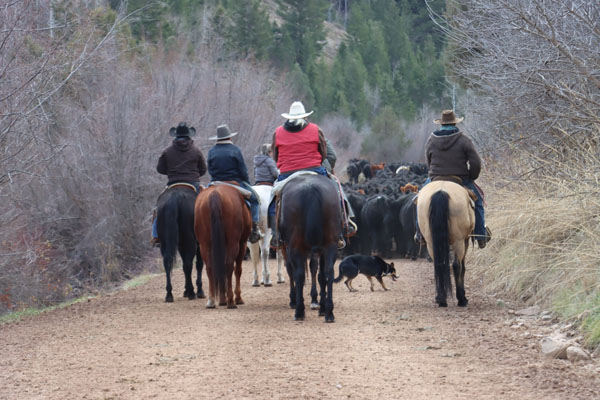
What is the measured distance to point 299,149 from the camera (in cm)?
1169

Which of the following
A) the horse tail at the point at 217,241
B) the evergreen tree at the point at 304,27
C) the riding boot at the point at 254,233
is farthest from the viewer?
the evergreen tree at the point at 304,27

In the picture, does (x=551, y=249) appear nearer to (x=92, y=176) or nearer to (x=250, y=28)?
(x=92, y=176)

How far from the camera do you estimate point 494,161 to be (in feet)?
60.4

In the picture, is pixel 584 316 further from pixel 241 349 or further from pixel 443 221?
pixel 241 349

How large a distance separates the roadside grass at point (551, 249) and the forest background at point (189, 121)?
3 cm

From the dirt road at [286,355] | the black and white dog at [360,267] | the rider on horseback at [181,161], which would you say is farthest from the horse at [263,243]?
the dirt road at [286,355]

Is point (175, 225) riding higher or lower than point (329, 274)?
higher

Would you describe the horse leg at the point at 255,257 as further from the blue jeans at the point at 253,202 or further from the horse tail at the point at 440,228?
the horse tail at the point at 440,228

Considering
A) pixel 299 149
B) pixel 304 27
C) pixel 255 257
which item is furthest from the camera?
pixel 304 27

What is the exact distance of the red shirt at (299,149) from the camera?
1166 cm

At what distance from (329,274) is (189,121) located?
2008cm

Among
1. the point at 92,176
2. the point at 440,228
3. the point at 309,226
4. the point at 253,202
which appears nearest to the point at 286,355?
the point at 309,226

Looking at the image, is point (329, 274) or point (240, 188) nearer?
point (329, 274)

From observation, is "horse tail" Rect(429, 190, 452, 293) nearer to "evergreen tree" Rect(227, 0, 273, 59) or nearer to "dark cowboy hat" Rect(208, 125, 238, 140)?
"dark cowboy hat" Rect(208, 125, 238, 140)
